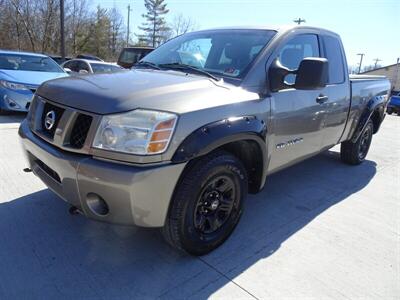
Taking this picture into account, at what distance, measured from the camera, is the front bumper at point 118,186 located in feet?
6.51

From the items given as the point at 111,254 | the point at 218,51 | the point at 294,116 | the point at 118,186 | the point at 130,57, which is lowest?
the point at 111,254

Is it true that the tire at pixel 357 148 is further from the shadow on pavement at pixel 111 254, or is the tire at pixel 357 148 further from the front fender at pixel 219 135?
the front fender at pixel 219 135

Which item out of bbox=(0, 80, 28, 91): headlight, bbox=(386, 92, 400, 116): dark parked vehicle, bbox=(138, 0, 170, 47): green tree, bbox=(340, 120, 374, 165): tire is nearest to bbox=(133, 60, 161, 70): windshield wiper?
bbox=(340, 120, 374, 165): tire

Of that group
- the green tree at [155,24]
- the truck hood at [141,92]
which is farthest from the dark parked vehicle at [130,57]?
the green tree at [155,24]

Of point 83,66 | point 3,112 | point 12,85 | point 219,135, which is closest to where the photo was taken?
point 219,135

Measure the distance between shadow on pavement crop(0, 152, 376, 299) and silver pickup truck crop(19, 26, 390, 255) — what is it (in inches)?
7.9

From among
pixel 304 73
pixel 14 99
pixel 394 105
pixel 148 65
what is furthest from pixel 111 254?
pixel 394 105

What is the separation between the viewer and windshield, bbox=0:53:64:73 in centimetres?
766

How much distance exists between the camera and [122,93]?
2.20 metres

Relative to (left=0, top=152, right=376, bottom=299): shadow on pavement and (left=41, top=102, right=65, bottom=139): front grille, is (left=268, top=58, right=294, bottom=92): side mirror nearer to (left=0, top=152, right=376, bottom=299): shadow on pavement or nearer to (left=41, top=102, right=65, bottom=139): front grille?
(left=0, top=152, right=376, bottom=299): shadow on pavement

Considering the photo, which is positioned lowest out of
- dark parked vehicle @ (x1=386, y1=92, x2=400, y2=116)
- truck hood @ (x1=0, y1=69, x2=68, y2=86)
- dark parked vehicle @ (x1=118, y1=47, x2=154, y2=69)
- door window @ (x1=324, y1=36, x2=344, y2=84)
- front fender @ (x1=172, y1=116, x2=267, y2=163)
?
dark parked vehicle @ (x1=386, y1=92, x2=400, y2=116)

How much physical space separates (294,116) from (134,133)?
166 centimetres

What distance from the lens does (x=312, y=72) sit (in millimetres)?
2744

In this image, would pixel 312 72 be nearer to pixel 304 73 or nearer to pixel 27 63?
pixel 304 73
